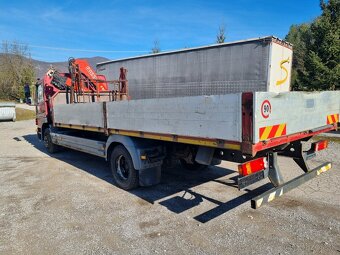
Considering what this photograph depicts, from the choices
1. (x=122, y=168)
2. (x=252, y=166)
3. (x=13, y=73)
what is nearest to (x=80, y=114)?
(x=122, y=168)

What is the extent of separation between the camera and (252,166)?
3574mm

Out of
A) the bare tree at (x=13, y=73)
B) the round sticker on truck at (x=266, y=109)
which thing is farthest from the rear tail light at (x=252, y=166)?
the bare tree at (x=13, y=73)

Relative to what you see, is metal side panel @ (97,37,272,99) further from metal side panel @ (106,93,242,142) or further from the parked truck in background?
metal side panel @ (106,93,242,142)

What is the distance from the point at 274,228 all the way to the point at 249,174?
904 mm

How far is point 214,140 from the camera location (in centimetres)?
349

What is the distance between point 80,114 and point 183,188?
305 cm

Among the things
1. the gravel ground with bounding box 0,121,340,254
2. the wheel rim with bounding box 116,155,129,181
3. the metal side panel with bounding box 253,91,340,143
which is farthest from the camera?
the wheel rim with bounding box 116,155,129,181

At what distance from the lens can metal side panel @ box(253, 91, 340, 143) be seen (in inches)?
124

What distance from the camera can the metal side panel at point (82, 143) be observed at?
6180 mm

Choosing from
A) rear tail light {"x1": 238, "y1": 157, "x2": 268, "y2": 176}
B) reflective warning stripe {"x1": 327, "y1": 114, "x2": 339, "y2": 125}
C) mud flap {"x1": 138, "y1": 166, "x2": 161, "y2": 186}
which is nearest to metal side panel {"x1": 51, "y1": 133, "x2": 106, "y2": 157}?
mud flap {"x1": 138, "y1": 166, "x2": 161, "y2": 186}

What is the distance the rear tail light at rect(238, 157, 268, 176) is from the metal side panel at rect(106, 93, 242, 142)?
0.44 meters

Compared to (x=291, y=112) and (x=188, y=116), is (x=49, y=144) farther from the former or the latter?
(x=291, y=112)

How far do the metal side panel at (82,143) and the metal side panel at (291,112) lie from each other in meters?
3.76

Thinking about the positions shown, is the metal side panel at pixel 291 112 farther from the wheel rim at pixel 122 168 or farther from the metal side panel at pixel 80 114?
the metal side panel at pixel 80 114
